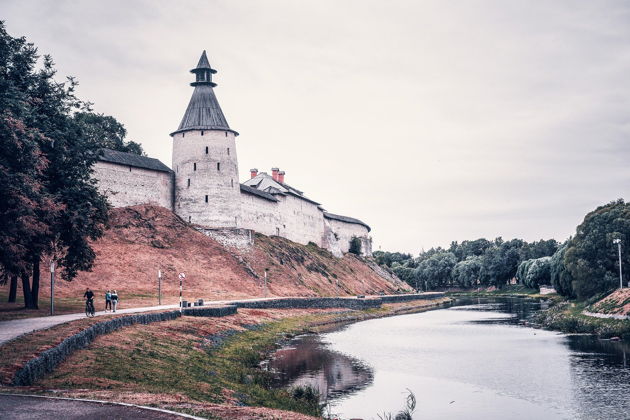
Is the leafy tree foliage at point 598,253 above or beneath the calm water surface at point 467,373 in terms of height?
above

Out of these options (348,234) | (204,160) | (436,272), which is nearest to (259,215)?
(204,160)

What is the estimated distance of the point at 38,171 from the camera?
30734 mm

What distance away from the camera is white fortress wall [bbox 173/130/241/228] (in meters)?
74.8

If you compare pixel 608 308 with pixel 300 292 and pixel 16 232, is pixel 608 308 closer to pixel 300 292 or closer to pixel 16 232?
pixel 300 292

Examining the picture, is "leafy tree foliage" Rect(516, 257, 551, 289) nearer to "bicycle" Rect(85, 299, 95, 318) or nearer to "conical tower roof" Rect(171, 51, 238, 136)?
"conical tower roof" Rect(171, 51, 238, 136)

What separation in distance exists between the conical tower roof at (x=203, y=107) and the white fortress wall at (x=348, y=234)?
41.3 meters

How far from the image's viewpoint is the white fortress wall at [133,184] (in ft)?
215

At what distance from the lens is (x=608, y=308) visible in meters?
48.9

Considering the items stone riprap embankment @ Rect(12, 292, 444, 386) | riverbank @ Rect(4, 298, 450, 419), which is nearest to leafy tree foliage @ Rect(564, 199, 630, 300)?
stone riprap embankment @ Rect(12, 292, 444, 386)

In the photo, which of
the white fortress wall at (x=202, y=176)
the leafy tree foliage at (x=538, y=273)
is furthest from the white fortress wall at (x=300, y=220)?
the leafy tree foliage at (x=538, y=273)

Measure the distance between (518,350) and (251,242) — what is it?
43.3 metres

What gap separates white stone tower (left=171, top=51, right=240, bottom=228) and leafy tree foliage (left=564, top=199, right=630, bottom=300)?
121 feet

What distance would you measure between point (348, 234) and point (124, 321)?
304 ft

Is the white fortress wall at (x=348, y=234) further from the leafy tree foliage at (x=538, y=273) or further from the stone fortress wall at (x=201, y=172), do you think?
the stone fortress wall at (x=201, y=172)
